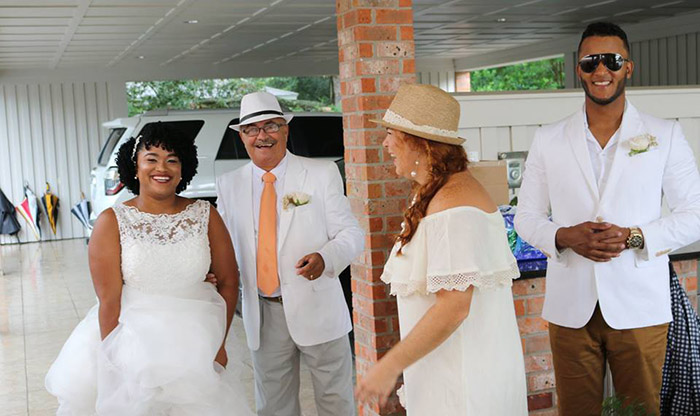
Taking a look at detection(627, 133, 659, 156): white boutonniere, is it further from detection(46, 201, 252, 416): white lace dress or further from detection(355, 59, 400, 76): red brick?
detection(355, 59, 400, 76): red brick

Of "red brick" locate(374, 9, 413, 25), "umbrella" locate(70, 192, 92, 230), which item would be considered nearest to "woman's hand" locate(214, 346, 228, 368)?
"red brick" locate(374, 9, 413, 25)

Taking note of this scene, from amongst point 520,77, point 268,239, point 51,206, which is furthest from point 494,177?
point 520,77

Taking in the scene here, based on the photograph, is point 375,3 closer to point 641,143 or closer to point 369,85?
point 369,85

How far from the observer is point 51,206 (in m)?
A: 17.2

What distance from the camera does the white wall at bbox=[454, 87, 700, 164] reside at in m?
4.88

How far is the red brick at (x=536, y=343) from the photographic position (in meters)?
4.76

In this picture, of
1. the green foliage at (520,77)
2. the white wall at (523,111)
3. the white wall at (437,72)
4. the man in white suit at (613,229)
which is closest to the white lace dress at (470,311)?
the man in white suit at (613,229)

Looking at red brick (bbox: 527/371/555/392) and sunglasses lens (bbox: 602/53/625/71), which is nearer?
sunglasses lens (bbox: 602/53/625/71)

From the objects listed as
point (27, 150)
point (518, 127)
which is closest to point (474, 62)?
point (27, 150)

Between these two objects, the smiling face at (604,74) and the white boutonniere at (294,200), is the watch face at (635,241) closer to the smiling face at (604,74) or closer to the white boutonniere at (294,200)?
the smiling face at (604,74)

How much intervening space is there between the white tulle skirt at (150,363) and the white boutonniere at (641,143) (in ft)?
6.16

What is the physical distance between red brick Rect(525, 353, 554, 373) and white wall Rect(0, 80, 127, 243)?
14621 millimetres

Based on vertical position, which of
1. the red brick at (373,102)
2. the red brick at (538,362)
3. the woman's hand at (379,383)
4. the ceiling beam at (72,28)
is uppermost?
the ceiling beam at (72,28)

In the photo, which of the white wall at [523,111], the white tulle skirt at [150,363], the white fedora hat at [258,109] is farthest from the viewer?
the white wall at [523,111]
